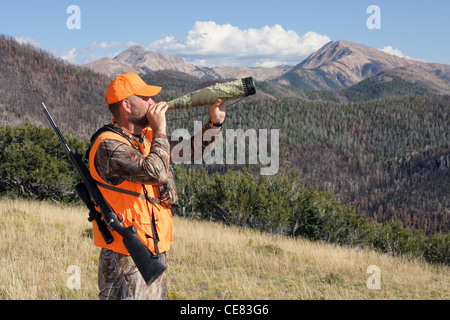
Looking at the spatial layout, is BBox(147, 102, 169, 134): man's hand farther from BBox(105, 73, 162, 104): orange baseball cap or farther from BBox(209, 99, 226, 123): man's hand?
BBox(209, 99, 226, 123): man's hand

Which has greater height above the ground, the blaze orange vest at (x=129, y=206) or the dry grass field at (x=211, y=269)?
the blaze orange vest at (x=129, y=206)

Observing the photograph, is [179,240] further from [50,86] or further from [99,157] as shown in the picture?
[50,86]

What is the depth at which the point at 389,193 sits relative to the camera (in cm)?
15100

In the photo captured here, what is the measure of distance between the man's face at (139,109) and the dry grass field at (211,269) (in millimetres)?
3252

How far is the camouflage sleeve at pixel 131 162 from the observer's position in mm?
2840

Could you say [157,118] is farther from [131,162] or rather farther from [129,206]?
[129,206]

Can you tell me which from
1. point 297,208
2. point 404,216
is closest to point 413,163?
point 404,216

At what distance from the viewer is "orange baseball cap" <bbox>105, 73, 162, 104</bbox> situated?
3113 mm

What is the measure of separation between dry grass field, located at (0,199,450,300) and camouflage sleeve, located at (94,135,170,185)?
315 centimetres

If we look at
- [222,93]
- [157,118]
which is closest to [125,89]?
[157,118]

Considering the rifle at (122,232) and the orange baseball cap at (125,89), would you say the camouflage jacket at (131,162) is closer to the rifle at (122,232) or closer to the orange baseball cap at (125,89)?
the rifle at (122,232)

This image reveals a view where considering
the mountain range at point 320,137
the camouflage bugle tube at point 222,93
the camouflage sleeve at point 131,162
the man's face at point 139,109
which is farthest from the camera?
the mountain range at point 320,137

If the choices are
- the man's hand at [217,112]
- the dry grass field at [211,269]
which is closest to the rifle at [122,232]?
the man's hand at [217,112]
